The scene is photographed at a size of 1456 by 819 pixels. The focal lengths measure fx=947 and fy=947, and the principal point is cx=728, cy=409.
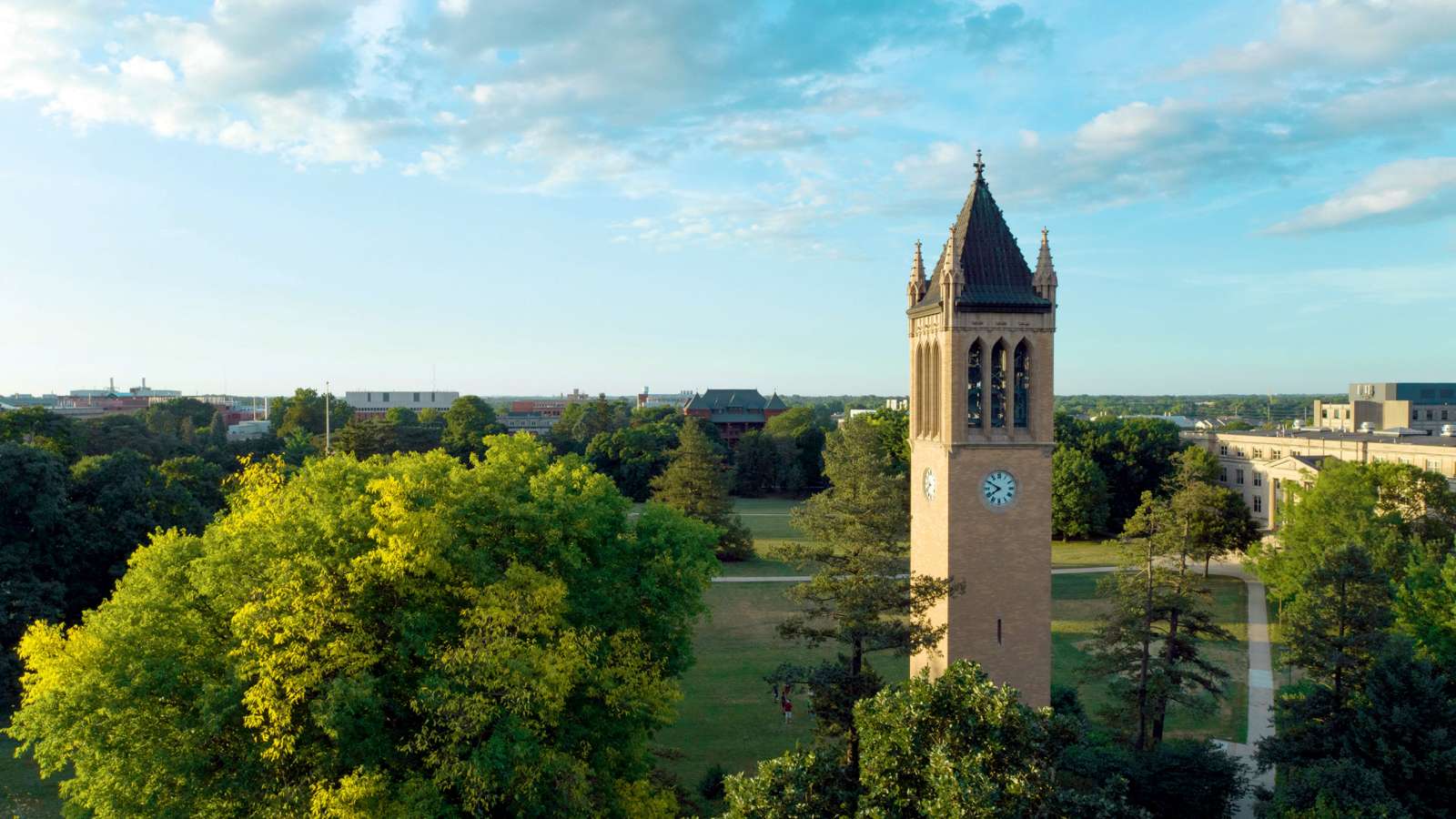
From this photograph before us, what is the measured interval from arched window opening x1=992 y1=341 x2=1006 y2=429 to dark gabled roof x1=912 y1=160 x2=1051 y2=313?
1.13m

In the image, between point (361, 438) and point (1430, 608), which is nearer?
point (1430, 608)

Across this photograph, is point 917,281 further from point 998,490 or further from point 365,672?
point 365,672

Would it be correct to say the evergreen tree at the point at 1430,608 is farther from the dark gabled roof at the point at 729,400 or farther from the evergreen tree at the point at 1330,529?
the dark gabled roof at the point at 729,400

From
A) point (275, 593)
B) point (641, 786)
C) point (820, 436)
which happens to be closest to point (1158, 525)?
point (641, 786)

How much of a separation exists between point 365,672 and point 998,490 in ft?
51.8

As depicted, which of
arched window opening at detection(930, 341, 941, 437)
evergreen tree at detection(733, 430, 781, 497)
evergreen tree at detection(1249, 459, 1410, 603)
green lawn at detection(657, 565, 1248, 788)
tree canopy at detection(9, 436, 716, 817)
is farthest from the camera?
evergreen tree at detection(733, 430, 781, 497)

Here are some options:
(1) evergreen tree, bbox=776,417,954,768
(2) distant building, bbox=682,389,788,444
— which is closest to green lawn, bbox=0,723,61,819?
(1) evergreen tree, bbox=776,417,954,768

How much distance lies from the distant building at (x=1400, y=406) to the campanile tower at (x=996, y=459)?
103648mm

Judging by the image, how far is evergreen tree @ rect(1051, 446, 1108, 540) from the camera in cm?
7369

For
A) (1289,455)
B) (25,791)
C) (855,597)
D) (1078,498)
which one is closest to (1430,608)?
(855,597)

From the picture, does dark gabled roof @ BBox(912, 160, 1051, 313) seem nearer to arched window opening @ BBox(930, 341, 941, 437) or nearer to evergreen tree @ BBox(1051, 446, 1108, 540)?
arched window opening @ BBox(930, 341, 941, 437)

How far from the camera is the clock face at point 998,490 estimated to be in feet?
81.1

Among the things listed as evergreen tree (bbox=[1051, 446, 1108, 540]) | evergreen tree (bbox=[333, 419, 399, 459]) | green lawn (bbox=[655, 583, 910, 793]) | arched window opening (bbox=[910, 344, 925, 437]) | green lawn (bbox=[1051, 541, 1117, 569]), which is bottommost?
green lawn (bbox=[655, 583, 910, 793])

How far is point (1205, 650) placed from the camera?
43875 mm
